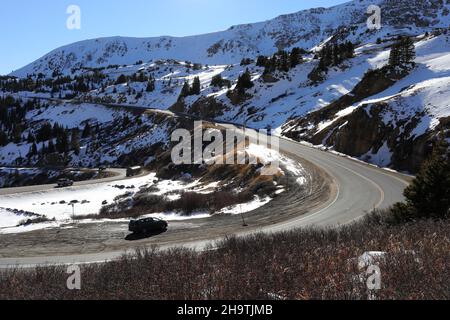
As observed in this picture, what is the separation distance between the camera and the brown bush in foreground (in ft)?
33.1

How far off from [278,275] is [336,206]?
19.2 metres

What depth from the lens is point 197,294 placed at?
10.5 metres

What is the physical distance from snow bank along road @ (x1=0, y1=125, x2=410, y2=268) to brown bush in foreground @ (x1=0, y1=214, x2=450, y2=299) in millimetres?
5449

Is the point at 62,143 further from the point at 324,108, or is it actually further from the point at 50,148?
the point at 324,108

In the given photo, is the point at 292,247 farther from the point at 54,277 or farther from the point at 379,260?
the point at 54,277

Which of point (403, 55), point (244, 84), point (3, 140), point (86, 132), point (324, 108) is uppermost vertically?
point (403, 55)

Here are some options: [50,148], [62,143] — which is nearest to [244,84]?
[62,143]

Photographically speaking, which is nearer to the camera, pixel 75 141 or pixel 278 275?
pixel 278 275

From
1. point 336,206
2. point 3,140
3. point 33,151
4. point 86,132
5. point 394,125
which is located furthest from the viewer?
point 3,140

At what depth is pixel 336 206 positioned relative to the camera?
29516 millimetres

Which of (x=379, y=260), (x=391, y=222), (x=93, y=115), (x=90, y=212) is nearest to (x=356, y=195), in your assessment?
(x=391, y=222)

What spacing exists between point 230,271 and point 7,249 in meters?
17.3
